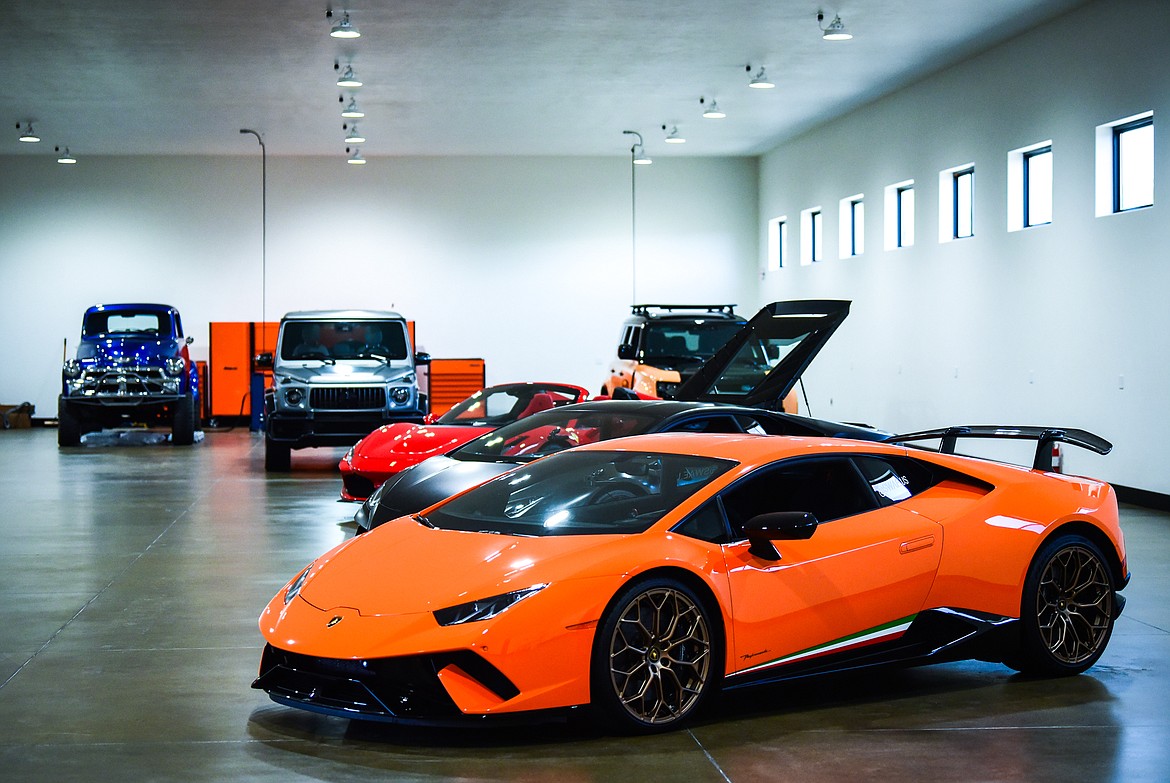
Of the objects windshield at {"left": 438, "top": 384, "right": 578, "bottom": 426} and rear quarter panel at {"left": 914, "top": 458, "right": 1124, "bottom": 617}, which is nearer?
rear quarter panel at {"left": 914, "top": 458, "right": 1124, "bottom": 617}

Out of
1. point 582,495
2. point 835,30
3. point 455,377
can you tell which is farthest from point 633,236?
point 582,495

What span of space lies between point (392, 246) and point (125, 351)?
25.1ft

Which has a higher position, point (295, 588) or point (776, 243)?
point (776, 243)

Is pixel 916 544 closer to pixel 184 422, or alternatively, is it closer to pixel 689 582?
pixel 689 582

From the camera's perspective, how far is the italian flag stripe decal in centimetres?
509

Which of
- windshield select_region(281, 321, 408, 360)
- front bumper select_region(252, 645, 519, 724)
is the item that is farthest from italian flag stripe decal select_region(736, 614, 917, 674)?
windshield select_region(281, 321, 408, 360)

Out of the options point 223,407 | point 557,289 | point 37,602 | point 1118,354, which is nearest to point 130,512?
point 37,602

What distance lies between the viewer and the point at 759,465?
529 centimetres

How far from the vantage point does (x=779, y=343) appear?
10711 mm

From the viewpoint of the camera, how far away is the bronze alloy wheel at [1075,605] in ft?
18.8

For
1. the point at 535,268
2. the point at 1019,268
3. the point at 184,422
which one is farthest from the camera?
the point at 535,268

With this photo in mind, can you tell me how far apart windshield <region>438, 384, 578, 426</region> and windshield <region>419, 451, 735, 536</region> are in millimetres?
6449

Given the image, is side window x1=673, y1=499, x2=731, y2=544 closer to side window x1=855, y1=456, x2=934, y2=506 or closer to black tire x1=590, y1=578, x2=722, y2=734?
black tire x1=590, y1=578, x2=722, y2=734

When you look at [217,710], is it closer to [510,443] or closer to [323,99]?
[510,443]
